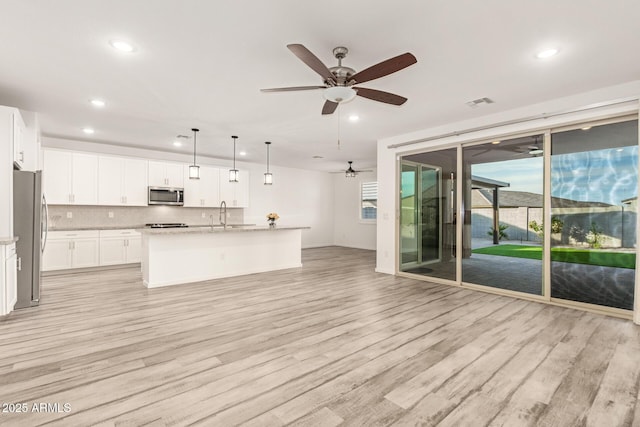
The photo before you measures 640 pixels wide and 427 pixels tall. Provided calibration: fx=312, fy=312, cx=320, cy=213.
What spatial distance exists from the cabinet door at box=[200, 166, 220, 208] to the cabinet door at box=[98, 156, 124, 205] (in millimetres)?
1750

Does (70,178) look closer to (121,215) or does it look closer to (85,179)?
(85,179)

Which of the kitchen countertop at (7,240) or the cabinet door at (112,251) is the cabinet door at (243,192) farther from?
the kitchen countertop at (7,240)

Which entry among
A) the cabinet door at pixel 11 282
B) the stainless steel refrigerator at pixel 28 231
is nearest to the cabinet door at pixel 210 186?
the stainless steel refrigerator at pixel 28 231

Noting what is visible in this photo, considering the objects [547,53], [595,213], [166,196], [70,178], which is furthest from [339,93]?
[70,178]

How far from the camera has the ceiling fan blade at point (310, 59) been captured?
7.60ft

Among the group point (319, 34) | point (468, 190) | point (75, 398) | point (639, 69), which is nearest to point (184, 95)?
point (319, 34)

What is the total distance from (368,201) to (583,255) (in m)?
6.77

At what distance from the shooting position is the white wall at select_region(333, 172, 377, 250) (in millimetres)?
10411

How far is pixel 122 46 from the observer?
2.85m

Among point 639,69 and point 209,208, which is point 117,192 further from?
point 639,69

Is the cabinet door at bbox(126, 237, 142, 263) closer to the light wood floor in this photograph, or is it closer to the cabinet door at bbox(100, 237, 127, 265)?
the cabinet door at bbox(100, 237, 127, 265)

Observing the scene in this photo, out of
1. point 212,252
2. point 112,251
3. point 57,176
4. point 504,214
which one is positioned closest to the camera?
point 504,214

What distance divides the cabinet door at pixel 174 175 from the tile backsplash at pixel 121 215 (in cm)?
70

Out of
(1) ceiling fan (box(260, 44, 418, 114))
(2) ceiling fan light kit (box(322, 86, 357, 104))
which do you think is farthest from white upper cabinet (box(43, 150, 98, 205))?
(2) ceiling fan light kit (box(322, 86, 357, 104))
